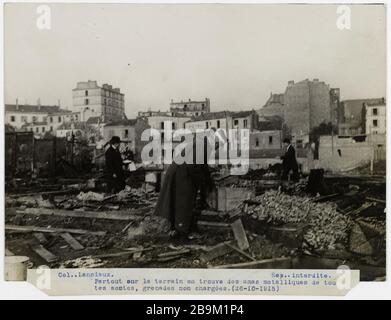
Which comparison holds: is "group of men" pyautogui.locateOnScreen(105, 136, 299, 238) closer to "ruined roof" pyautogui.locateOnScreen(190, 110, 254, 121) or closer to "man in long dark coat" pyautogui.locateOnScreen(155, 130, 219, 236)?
"man in long dark coat" pyautogui.locateOnScreen(155, 130, 219, 236)

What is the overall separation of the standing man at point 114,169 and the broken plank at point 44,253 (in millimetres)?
978

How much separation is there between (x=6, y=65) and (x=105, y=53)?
1111 millimetres

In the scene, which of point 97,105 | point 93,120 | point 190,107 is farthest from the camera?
point 93,120

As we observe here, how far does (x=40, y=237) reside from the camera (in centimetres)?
532

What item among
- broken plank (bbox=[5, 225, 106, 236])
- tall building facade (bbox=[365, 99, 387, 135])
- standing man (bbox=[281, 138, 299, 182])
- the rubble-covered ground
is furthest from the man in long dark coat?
tall building facade (bbox=[365, 99, 387, 135])

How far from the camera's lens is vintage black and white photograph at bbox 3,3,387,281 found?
521 cm

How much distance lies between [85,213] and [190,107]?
5.57ft

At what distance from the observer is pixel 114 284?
5.24 metres

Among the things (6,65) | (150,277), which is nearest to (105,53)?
(6,65)

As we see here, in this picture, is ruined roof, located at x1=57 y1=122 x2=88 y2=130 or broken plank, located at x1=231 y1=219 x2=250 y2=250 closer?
broken plank, located at x1=231 y1=219 x2=250 y2=250

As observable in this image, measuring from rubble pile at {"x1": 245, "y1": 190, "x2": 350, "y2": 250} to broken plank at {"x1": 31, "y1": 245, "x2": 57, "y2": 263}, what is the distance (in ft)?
7.37

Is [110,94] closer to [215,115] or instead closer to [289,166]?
[215,115]

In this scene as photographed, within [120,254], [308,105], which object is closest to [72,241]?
[120,254]
